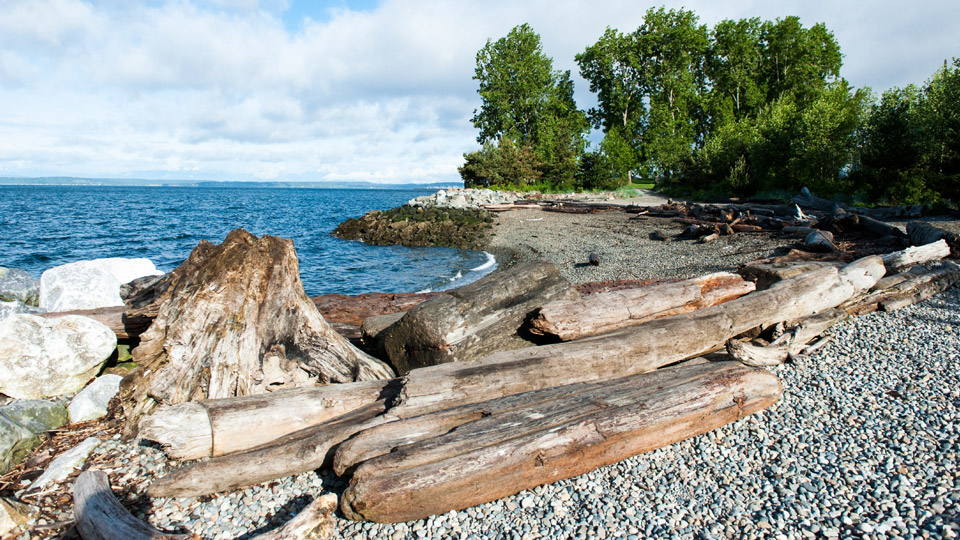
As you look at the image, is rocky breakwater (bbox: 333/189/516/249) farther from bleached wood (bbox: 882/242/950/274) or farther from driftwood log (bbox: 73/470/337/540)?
driftwood log (bbox: 73/470/337/540)

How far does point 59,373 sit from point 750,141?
152 ft

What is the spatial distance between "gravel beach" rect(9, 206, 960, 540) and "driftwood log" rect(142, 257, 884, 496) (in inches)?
7.4

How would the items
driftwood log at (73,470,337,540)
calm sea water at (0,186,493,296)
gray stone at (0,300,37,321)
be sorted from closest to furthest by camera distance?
driftwood log at (73,470,337,540), gray stone at (0,300,37,321), calm sea water at (0,186,493,296)

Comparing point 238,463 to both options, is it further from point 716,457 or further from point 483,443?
point 716,457

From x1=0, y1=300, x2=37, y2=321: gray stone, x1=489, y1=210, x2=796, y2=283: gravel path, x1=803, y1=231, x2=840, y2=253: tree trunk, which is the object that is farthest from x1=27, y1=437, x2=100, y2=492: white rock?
x1=803, y1=231, x2=840, y2=253: tree trunk

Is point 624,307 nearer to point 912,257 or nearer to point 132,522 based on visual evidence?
point 132,522

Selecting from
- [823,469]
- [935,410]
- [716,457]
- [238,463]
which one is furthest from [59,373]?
[935,410]

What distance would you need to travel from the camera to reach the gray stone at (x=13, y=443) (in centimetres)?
480

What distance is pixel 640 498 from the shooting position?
3.99 meters

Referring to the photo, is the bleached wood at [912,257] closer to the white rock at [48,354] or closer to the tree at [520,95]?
the white rock at [48,354]

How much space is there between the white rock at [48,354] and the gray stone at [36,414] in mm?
482

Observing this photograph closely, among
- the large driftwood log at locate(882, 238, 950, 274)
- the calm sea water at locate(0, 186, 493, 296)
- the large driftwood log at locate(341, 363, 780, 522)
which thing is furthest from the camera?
the calm sea water at locate(0, 186, 493, 296)

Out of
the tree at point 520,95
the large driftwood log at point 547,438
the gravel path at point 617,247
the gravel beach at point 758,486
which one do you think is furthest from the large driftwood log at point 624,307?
the tree at point 520,95

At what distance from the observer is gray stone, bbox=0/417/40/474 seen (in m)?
4.80
